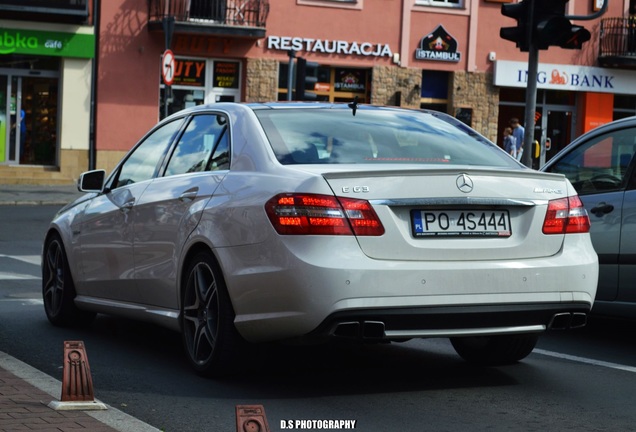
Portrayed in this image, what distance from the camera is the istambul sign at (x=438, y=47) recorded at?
37.2 m

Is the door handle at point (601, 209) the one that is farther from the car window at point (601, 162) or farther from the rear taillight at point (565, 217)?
the rear taillight at point (565, 217)

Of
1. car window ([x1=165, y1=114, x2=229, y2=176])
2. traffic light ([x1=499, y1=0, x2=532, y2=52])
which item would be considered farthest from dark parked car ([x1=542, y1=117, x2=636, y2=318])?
traffic light ([x1=499, y1=0, x2=532, y2=52])

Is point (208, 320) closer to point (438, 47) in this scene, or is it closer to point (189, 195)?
point (189, 195)

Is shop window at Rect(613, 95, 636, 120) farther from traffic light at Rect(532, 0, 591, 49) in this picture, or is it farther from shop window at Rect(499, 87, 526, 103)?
traffic light at Rect(532, 0, 591, 49)

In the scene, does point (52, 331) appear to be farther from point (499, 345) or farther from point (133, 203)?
point (499, 345)

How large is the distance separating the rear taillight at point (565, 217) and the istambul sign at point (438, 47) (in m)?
30.6

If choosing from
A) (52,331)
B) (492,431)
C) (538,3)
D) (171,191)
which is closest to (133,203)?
(171,191)

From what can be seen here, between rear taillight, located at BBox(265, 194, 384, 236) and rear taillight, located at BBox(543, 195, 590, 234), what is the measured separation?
1.00m

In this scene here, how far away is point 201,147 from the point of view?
7.72 meters

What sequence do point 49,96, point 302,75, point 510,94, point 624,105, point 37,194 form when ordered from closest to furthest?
point 302,75
point 37,194
point 49,96
point 510,94
point 624,105

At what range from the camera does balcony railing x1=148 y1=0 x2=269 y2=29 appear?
34156 mm

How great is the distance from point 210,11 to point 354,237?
28.9 meters

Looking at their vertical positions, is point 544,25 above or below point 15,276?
above

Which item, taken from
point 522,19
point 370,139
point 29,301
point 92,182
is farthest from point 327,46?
point 370,139
